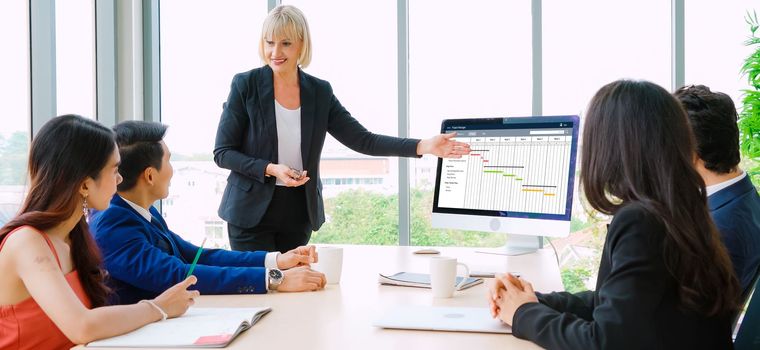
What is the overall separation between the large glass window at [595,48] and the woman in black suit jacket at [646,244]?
9.35 feet

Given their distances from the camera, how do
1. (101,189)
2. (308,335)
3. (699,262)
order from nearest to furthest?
1. (699,262)
2. (308,335)
3. (101,189)

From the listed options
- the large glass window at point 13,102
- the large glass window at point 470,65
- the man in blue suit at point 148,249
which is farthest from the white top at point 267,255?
the large glass window at point 470,65

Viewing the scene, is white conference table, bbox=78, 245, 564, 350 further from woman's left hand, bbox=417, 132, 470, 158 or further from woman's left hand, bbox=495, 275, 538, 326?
woman's left hand, bbox=417, 132, 470, 158

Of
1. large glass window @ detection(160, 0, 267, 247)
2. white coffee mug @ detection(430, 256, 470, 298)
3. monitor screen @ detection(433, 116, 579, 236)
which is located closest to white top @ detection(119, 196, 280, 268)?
white coffee mug @ detection(430, 256, 470, 298)

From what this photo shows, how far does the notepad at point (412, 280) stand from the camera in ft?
6.18

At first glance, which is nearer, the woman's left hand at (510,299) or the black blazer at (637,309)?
the black blazer at (637,309)

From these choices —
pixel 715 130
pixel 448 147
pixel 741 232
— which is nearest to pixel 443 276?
pixel 741 232

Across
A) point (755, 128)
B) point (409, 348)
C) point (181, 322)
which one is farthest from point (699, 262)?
point (755, 128)

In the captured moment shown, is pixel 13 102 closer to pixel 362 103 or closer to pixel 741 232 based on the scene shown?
pixel 362 103

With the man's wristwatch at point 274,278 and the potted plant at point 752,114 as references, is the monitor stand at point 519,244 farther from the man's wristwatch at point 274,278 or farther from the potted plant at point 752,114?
the potted plant at point 752,114

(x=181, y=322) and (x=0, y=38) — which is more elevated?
(x=0, y=38)

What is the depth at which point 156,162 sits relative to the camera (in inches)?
76.2

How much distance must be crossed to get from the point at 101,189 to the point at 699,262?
1.24 metres

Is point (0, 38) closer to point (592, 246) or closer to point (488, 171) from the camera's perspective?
point (488, 171)
